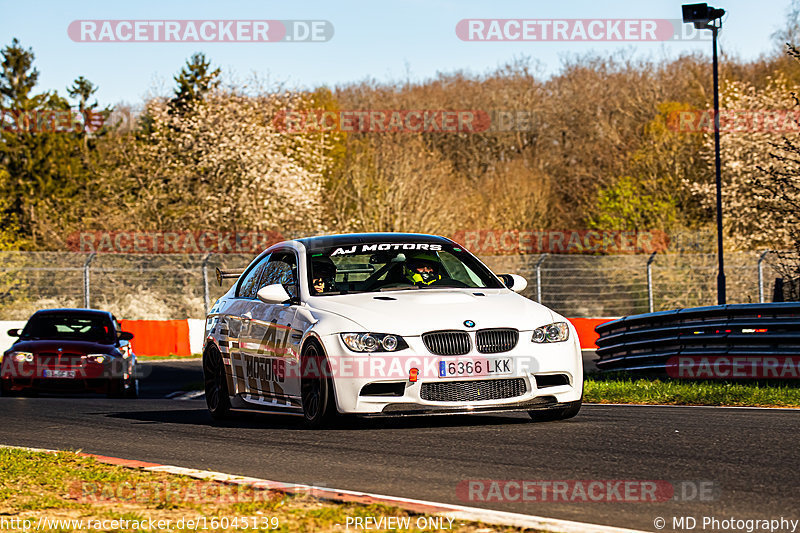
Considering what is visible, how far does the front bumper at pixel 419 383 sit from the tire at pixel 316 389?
0.38ft

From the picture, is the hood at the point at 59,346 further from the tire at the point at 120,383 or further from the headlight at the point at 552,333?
the headlight at the point at 552,333

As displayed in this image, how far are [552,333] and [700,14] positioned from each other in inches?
841

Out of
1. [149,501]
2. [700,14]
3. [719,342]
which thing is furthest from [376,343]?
[700,14]

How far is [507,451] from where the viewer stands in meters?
7.84

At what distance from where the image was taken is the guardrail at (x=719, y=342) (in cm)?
1374

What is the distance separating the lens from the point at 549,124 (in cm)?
7894

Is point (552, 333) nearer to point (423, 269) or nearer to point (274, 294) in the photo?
point (423, 269)

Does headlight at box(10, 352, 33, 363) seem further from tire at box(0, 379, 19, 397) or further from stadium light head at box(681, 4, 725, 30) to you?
stadium light head at box(681, 4, 725, 30)

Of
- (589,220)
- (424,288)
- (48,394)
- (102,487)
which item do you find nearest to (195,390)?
(48,394)

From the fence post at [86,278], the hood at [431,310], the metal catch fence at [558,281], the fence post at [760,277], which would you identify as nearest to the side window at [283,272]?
the hood at [431,310]

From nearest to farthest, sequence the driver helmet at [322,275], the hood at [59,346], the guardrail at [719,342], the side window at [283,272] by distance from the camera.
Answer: the driver helmet at [322,275], the side window at [283,272], the guardrail at [719,342], the hood at [59,346]

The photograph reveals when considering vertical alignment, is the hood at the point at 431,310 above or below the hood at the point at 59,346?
above

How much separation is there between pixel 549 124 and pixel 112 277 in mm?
47581

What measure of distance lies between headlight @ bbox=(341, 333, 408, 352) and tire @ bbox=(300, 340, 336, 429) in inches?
11.5
